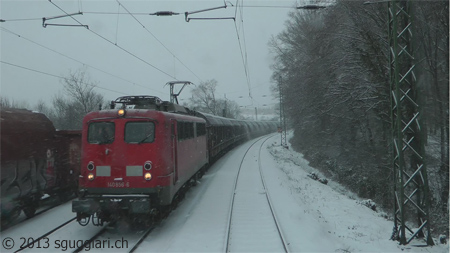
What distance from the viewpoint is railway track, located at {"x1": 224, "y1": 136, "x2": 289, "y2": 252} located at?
7.39 metres

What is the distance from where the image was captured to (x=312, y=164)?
2659 cm

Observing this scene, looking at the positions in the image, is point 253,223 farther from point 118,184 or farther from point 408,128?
point 408,128

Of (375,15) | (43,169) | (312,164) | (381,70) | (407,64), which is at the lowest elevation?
(312,164)

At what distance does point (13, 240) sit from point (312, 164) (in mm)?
22423

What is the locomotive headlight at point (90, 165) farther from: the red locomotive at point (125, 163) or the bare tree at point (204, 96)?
the bare tree at point (204, 96)

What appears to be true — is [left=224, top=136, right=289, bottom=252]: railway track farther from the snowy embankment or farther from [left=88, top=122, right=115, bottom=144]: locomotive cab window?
[left=88, top=122, right=115, bottom=144]: locomotive cab window

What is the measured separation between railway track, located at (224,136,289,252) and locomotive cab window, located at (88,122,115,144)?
379cm

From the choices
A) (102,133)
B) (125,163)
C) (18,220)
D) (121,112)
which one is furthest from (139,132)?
(18,220)

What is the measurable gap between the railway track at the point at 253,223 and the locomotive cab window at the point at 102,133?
12.4 feet

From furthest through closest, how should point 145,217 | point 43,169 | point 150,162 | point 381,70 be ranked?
1. point 381,70
2. point 43,169
3. point 145,217
4. point 150,162

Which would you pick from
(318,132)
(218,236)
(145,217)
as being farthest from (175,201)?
(318,132)

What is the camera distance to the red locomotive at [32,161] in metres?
8.26

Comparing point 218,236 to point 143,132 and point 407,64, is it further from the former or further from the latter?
point 407,64

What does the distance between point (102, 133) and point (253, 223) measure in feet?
15.4
